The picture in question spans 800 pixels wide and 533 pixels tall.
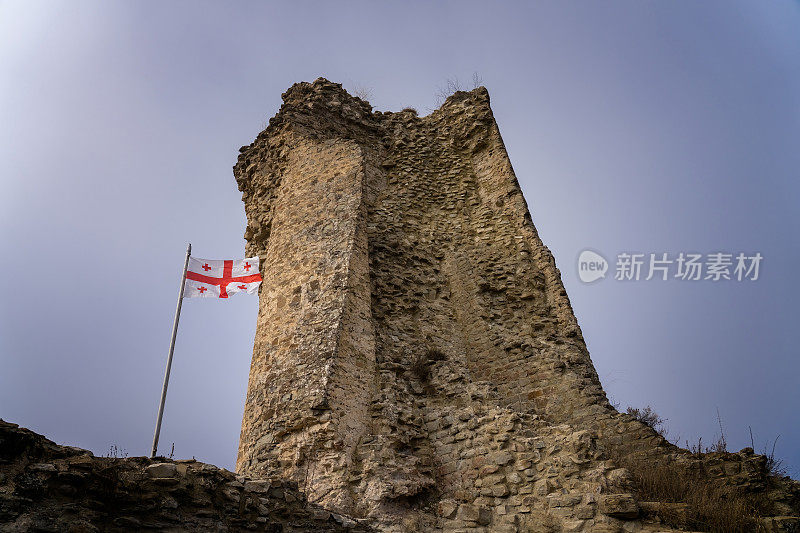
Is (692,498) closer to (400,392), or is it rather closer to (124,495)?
(400,392)

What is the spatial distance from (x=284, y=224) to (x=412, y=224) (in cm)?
244

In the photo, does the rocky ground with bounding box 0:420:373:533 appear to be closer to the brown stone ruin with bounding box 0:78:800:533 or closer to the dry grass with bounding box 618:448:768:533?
the brown stone ruin with bounding box 0:78:800:533

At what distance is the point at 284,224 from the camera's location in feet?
33.2

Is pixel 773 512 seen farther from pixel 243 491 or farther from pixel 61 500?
pixel 61 500

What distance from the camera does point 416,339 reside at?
910 cm

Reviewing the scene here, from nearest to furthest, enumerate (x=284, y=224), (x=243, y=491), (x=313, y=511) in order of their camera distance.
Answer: (x=243, y=491) < (x=313, y=511) < (x=284, y=224)

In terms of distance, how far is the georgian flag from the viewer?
33.8 feet

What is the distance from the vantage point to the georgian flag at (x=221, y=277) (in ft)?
33.8

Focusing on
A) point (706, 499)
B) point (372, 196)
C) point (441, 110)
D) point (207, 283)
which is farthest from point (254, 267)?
point (706, 499)

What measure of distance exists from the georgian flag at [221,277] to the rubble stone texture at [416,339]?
51 cm

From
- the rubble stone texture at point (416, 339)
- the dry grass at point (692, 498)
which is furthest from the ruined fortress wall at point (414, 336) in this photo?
the dry grass at point (692, 498)

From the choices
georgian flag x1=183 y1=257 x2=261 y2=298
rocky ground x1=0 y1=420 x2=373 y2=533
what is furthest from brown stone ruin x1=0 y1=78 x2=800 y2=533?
georgian flag x1=183 y1=257 x2=261 y2=298

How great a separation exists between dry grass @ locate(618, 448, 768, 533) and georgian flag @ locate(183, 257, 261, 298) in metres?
6.92

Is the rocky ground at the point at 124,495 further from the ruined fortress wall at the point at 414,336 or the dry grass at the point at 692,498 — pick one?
the dry grass at the point at 692,498
